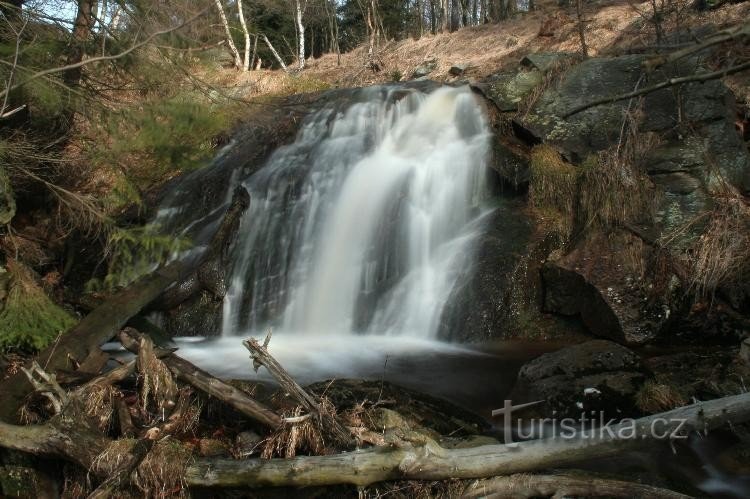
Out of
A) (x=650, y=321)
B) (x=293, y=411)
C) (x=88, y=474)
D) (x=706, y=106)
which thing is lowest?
(x=88, y=474)

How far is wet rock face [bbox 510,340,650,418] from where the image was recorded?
5.15 metres

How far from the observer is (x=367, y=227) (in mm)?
9883

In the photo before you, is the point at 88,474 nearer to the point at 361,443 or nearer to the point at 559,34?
the point at 361,443

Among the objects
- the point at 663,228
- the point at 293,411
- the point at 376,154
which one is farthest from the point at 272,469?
the point at 376,154

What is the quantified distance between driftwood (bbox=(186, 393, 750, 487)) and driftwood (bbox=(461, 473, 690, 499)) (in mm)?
58

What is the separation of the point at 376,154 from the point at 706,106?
5555mm

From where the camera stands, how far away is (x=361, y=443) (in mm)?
3959

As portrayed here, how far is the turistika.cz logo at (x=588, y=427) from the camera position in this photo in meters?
3.64

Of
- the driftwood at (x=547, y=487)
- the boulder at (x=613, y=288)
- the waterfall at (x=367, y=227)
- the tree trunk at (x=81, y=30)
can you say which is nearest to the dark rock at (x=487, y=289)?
the waterfall at (x=367, y=227)

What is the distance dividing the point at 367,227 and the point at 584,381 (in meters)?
5.10

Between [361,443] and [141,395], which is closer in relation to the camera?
[361,443]

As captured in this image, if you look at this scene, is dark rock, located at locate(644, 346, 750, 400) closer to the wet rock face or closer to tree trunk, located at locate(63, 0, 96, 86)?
the wet rock face

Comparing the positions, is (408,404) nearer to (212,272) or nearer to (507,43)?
(212,272)

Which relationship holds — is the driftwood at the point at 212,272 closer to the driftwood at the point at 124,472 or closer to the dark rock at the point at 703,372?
the driftwood at the point at 124,472
